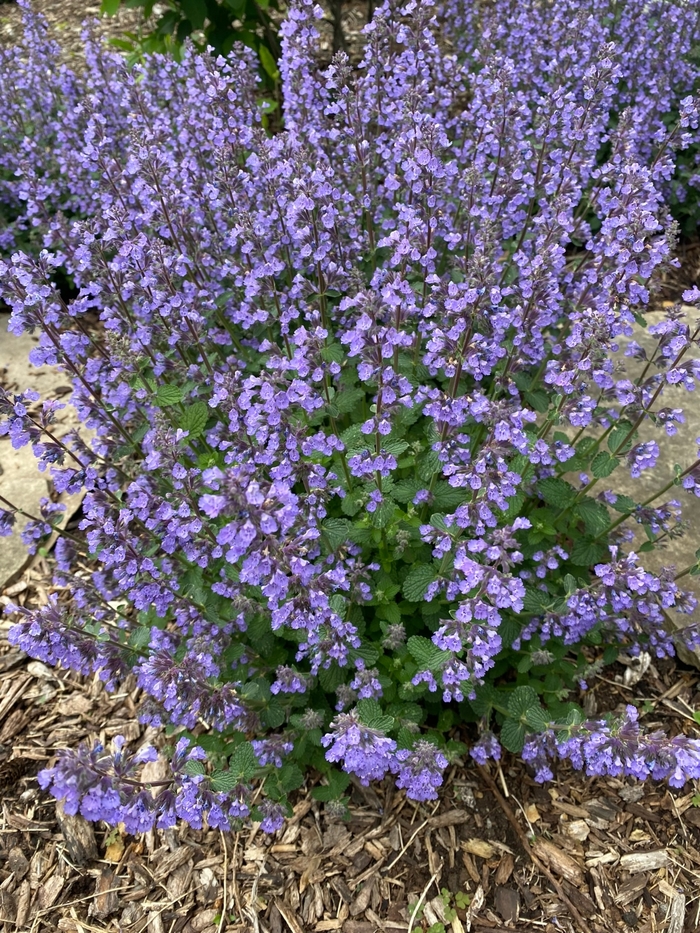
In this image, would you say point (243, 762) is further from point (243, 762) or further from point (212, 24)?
point (212, 24)

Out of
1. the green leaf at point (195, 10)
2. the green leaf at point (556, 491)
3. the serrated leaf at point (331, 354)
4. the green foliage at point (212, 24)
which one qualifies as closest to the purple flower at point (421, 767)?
the green leaf at point (556, 491)

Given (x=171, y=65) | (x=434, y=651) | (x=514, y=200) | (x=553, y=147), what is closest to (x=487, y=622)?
(x=434, y=651)

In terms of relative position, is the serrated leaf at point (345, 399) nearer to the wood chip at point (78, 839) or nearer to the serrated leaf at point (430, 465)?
the serrated leaf at point (430, 465)

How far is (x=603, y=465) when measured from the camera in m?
3.61

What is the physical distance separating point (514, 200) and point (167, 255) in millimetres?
2051

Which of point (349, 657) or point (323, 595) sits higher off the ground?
point (323, 595)

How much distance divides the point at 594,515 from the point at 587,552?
0.25 metres

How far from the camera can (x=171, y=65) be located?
216 inches

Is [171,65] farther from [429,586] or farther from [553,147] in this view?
[429,586]

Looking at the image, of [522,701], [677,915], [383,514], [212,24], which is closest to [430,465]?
[383,514]

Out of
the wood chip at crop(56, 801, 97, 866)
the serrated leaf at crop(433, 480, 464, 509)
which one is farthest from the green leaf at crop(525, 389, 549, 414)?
the wood chip at crop(56, 801, 97, 866)

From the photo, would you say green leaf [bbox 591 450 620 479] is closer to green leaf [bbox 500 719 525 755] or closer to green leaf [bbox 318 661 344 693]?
green leaf [bbox 500 719 525 755]

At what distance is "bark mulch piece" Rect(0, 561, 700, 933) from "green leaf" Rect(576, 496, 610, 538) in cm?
131

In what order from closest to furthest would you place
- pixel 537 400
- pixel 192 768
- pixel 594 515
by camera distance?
pixel 192 768 → pixel 594 515 → pixel 537 400
